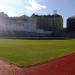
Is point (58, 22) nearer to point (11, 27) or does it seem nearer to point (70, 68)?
point (11, 27)

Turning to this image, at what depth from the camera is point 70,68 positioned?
14195 millimetres

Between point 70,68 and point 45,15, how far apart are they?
11685 centimetres

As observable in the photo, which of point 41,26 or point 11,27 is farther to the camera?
point 41,26

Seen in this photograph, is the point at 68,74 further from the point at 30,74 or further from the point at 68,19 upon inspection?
the point at 68,19

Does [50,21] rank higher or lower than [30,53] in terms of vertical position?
higher

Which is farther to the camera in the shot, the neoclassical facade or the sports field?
the neoclassical facade

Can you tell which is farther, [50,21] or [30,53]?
[50,21]

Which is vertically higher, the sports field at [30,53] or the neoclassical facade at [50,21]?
the neoclassical facade at [50,21]

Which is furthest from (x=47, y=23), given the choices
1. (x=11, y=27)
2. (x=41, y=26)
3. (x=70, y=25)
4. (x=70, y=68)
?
(x=70, y=68)

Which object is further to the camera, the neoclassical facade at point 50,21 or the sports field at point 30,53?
Answer: the neoclassical facade at point 50,21

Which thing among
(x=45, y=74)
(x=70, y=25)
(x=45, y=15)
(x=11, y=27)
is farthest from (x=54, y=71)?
(x=45, y=15)

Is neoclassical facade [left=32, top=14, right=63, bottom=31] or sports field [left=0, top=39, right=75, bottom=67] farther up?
neoclassical facade [left=32, top=14, right=63, bottom=31]

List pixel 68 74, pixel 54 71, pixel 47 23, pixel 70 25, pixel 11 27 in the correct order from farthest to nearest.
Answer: pixel 47 23 → pixel 70 25 → pixel 11 27 → pixel 54 71 → pixel 68 74

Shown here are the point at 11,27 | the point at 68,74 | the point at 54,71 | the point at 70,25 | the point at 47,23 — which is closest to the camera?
the point at 68,74
